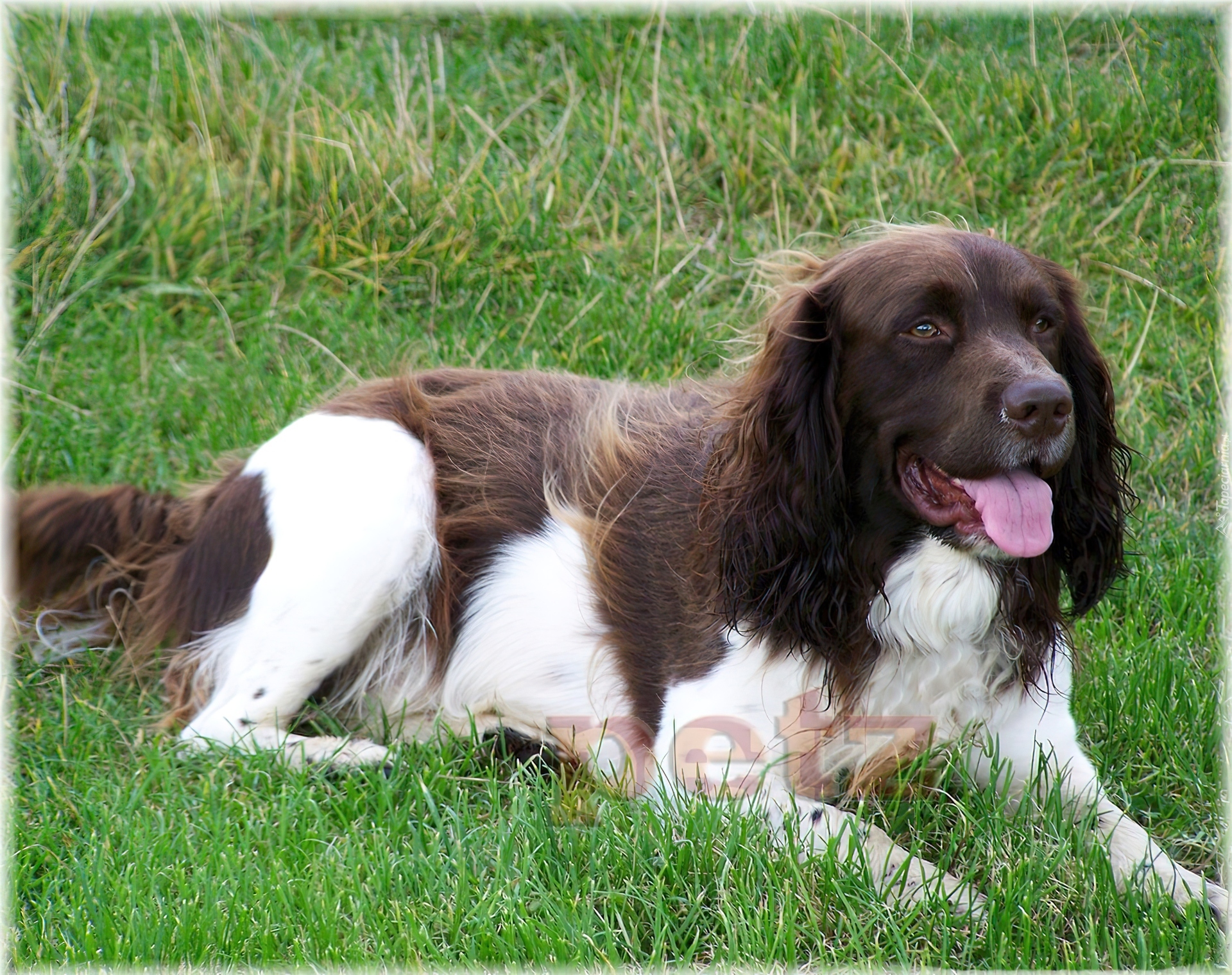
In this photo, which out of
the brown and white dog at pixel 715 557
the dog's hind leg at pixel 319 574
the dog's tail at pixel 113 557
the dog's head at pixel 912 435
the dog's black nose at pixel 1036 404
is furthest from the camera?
the dog's tail at pixel 113 557

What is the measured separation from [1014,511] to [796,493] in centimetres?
48

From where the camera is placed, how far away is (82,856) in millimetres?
3242

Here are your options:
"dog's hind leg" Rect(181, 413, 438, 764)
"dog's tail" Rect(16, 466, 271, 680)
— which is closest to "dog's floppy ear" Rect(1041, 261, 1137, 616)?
"dog's hind leg" Rect(181, 413, 438, 764)

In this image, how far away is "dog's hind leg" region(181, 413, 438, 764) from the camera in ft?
12.2

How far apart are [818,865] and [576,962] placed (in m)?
0.57

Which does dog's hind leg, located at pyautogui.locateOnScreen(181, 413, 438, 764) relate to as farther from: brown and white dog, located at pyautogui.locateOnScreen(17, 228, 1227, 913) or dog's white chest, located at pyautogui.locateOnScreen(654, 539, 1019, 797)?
dog's white chest, located at pyautogui.locateOnScreen(654, 539, 1019, 797)

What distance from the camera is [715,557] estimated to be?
3207 mm

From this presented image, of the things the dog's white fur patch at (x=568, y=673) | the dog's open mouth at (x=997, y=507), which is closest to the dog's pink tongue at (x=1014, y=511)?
the dog's open mouth at (x=997, y=507)

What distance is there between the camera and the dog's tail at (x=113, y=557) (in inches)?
161

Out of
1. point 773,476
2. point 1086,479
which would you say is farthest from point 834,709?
point 1086,479

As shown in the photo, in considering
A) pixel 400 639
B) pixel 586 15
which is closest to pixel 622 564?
pixel 400 639

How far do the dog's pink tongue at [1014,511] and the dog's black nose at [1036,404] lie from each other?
0.16m

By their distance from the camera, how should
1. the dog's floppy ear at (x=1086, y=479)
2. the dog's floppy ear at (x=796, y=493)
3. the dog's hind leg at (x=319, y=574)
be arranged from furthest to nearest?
1. the dog's hind leg at (x=319, y=574)
2. the dog's floppy ear at (x=1086, y=479)
3. the dog's floppy ear at (x=796, y=493)

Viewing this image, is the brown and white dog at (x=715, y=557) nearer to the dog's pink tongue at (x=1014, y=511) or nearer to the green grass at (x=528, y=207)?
the dog's pink tongue at (x=1014, y=511)
